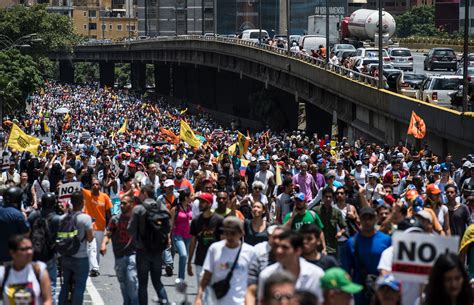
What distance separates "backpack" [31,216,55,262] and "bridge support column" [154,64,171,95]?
123 m

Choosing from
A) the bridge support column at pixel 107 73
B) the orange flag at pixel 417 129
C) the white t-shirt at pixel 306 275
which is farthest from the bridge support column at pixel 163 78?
the white t-shirt at pixel 306 275

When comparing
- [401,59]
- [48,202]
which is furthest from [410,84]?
[48,202]

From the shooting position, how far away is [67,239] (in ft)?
47.7

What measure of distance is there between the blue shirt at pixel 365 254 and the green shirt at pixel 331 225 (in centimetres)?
258

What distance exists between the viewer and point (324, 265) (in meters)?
11.4

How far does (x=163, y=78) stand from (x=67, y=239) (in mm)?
126170

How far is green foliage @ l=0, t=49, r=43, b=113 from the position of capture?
7025 centimetres

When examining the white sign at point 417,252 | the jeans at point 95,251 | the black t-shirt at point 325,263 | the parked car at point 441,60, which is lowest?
the parked car at point 441,60

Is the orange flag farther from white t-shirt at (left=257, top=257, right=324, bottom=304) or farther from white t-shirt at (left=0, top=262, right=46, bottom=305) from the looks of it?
white t-shirt at (left=257, top=257, right=324, bottom=304)

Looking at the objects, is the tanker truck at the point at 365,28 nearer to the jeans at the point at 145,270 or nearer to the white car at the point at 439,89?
the white car at the point at 439,89

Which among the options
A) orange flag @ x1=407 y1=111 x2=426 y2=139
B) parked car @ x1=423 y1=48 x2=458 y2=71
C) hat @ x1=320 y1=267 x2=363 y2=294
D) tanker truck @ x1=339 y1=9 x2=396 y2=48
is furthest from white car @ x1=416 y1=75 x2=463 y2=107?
hat @ x1=320 y1=267 x2=363 y2=294

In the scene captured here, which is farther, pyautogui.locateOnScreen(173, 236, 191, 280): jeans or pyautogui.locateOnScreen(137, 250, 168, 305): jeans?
pyautogui.locateOnScreen(173, 236, 191, 280): jeans

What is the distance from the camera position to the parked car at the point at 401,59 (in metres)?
64.1

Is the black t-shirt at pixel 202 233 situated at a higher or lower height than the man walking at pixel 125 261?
higher
